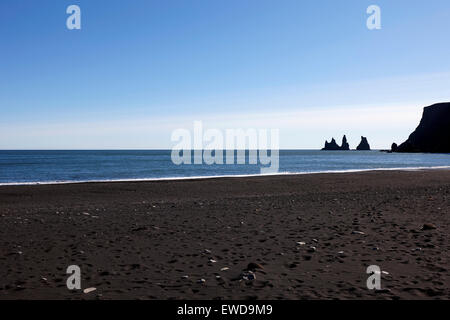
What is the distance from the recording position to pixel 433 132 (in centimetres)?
18925

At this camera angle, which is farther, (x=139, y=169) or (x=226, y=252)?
(x=139, y=169)

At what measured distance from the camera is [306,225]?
12859 mm

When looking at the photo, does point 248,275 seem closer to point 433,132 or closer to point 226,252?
point 226,252

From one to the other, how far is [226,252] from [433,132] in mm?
207881

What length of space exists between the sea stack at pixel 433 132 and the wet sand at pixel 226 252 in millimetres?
188732

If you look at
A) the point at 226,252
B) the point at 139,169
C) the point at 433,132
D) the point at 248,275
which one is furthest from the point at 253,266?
the point at 433,132

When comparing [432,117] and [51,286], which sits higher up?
[432,117]

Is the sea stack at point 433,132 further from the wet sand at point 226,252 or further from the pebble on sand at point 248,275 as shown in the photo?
the pebble on sand at point 248,275

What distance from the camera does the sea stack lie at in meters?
A: 181

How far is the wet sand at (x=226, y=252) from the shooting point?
271 inches

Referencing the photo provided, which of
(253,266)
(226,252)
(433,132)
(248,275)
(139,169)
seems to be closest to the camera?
(248,275)
